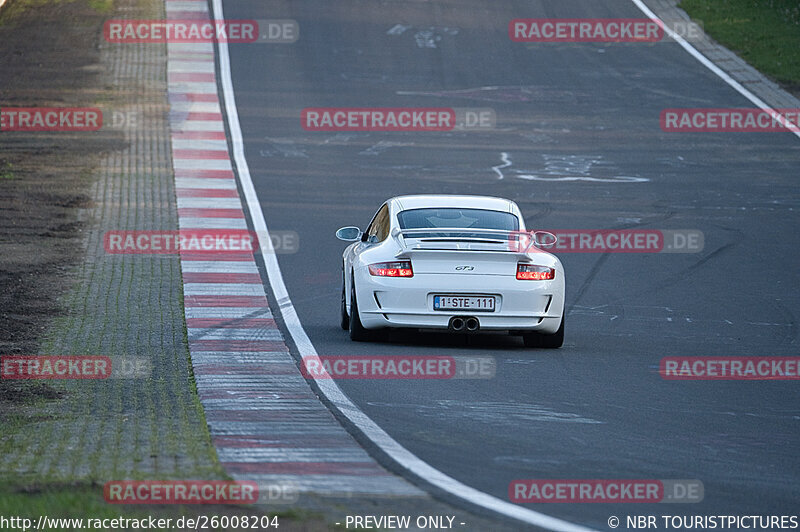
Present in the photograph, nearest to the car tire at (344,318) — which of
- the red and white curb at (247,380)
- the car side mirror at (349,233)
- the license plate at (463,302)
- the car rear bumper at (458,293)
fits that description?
the car side mirror at (349,233)

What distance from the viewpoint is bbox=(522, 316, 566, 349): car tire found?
1192 centimetres

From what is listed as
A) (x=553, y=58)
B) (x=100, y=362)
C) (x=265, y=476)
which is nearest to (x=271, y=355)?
(x=100, y=362)

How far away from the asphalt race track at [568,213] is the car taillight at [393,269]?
707 mm

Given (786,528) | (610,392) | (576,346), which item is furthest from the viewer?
(576,346)

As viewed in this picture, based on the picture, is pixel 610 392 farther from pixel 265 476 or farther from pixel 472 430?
pixel 265 476

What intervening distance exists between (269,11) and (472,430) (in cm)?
2947

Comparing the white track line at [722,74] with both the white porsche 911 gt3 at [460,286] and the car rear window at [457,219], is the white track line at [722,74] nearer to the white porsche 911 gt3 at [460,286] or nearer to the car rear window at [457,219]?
the car rear window at [457,219]

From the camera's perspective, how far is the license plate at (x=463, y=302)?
453 inches

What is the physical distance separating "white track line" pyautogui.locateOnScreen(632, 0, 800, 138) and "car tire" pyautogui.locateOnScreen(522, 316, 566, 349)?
15921mm

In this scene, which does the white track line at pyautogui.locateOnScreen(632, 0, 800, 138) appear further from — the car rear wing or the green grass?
the car rear wing

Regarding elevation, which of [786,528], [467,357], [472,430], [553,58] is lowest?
[553,58]

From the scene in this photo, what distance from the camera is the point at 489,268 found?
11547 millimetres

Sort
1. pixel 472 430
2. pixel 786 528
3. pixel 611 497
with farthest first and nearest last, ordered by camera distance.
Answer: pixel 472 430
pixel 611 497
pixel 786 528

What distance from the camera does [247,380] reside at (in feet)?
33.0
